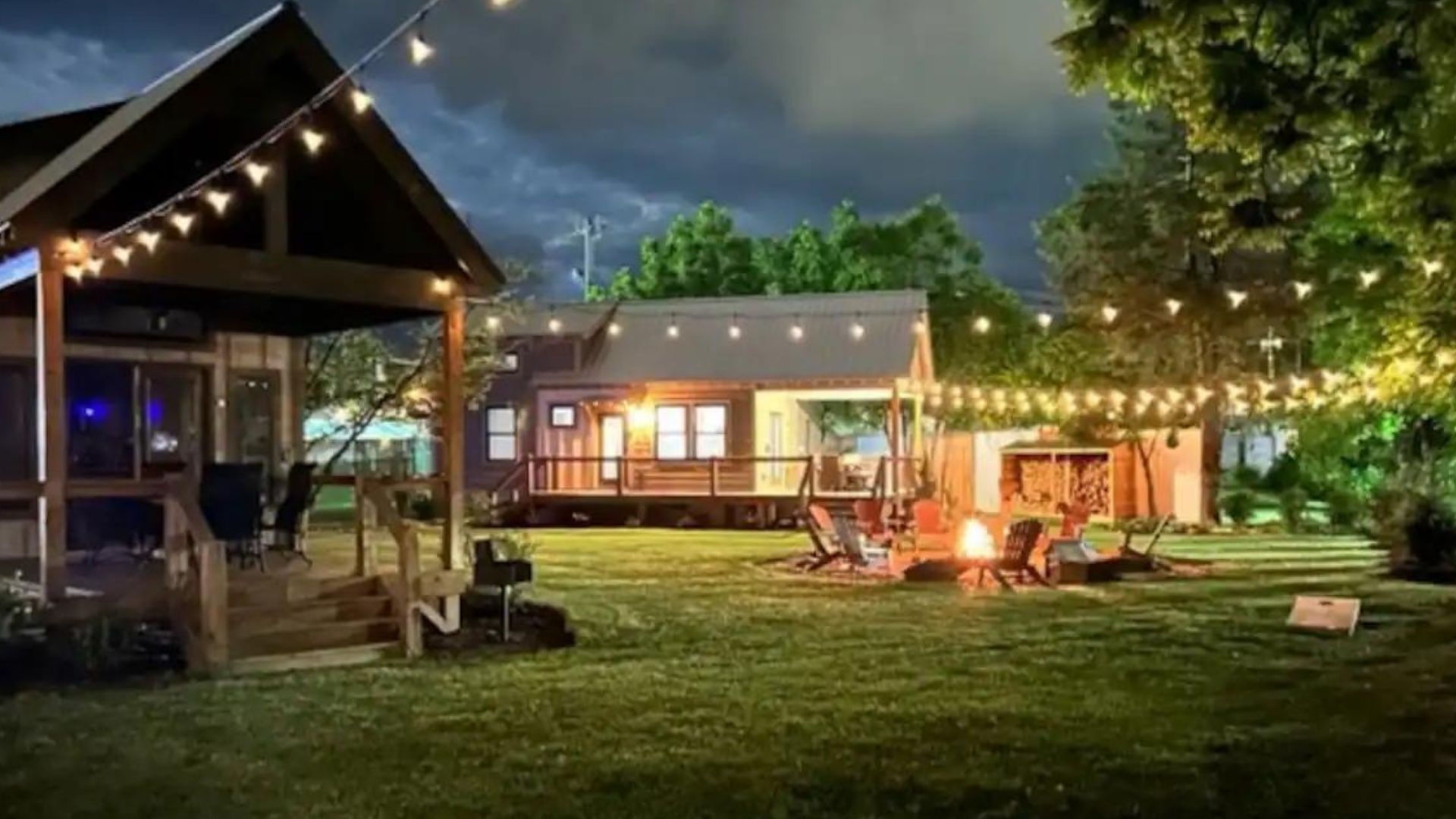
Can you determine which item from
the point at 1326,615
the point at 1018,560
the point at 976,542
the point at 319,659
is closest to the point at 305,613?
the point at 319,659

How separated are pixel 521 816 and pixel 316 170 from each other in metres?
7.75

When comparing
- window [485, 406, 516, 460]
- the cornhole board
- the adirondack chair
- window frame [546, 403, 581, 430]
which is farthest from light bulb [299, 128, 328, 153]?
window [485, 406, 516, 460]

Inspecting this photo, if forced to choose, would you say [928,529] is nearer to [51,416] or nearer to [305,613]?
[305,613]

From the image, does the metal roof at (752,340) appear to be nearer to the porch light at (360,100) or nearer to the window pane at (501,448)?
the window pane at (501,448)

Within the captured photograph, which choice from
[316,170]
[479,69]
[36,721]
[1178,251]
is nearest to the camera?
[36,721]

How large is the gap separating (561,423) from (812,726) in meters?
21.6

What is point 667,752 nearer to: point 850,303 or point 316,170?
point 316,170

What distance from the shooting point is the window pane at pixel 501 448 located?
99.9ft

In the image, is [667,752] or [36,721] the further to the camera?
[36,721]

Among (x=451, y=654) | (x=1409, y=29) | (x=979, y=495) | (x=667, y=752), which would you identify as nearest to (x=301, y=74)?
(x=451, y=654)

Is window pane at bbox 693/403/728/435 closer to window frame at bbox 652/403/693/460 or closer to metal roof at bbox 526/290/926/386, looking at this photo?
window frame at bbox 652/403/693/460

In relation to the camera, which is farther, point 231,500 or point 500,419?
point 500,419

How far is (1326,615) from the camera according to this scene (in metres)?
11.9

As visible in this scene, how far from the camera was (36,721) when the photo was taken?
8180mm
